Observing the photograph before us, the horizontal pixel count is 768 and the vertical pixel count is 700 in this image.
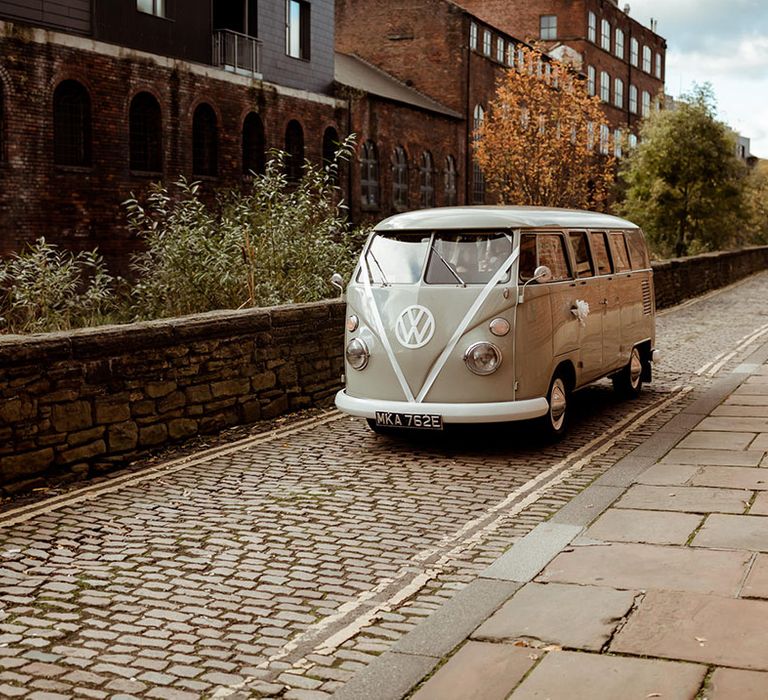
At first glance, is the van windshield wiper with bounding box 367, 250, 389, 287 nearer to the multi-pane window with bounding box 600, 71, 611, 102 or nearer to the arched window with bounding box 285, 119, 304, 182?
the arched window with bounding box 285, 119, 304, 182

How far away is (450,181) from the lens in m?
45.1

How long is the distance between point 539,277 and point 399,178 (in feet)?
105

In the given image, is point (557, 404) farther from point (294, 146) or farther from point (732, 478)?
point (294, 146)

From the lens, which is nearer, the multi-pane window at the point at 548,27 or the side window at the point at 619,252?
the side window at the point at 619,252

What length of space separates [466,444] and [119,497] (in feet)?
10.9

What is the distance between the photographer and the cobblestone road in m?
4.83

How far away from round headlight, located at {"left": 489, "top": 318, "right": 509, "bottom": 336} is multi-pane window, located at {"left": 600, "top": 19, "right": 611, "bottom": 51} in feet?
191

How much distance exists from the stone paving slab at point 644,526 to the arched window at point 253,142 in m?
25.2

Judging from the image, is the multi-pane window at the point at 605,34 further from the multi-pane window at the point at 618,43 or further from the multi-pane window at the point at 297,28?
the multi-pane window at the point at 297,28

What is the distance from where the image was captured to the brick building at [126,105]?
23266mm

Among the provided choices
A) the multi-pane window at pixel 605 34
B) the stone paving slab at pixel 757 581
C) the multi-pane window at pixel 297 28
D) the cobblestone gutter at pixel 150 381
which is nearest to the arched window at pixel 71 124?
the multi-pane window at pixel 297 28

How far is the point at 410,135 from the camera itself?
134 feet

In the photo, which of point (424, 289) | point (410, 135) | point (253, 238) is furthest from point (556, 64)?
point (424, 289)

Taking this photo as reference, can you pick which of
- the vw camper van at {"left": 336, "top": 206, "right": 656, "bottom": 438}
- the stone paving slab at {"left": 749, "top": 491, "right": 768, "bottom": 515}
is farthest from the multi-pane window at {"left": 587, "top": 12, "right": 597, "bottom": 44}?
the stone paving slab at {"left": 749, "top": 491, "right": 768, "bottom": 515}
